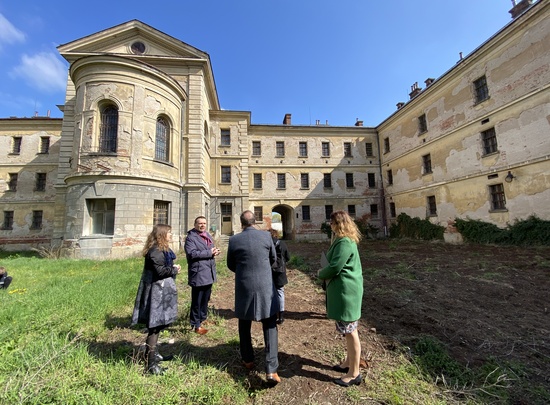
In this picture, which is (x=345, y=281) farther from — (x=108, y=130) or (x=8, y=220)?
(x=8, y=220)

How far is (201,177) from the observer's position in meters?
14.9

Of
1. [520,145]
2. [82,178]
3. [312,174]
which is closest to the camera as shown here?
[82,178]

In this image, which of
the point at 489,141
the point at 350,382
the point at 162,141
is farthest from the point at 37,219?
the point at 489,141

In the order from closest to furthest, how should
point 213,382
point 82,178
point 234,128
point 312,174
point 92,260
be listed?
point 213,382 → point 92,260 → point 82,178 → point 234,128 → point 312,174

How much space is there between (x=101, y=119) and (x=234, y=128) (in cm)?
1017

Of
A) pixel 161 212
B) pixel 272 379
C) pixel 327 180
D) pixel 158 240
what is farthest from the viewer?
pixel 327 180

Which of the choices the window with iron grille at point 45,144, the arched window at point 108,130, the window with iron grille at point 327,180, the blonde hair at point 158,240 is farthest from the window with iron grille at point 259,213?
the blonde hair at point 158,240

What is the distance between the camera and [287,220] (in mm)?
24672

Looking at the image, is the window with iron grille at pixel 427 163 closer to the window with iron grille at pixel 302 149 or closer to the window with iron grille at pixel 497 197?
the window with iron grille at pixel 497 197

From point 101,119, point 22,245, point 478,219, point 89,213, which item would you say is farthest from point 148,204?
point 478,219

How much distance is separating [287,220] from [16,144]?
79.5 feet

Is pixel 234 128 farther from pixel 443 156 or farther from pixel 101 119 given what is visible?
pixel 443 156

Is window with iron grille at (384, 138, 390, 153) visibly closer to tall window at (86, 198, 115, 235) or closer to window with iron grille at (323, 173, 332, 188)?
window with iron grille at (323, 173, 332, 188)

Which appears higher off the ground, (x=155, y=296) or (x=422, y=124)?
(x=422, y=124)
